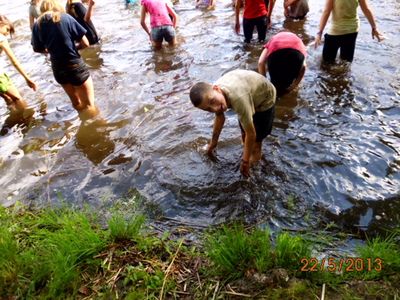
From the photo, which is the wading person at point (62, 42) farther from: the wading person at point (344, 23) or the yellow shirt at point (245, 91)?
the wading person at point (344, 23)

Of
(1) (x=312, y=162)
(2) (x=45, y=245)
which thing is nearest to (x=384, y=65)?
(1) (x=312, y=162)

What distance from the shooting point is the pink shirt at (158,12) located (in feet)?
23.9

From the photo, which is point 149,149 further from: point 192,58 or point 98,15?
point 98,15

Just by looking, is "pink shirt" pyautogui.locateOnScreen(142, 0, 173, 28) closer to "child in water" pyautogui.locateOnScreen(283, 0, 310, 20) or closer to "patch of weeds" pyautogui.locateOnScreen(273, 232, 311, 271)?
"child in water" pyautogui.locateOnScreen(283, 0, 310, 20)

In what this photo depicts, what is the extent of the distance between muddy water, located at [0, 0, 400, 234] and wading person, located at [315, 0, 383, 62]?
55cm

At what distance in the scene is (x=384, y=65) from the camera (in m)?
5.92

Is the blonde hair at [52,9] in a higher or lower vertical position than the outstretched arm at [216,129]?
higher

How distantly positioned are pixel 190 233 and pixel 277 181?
1.21 metres

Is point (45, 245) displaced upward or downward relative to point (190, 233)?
upward

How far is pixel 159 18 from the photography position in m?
7.38
